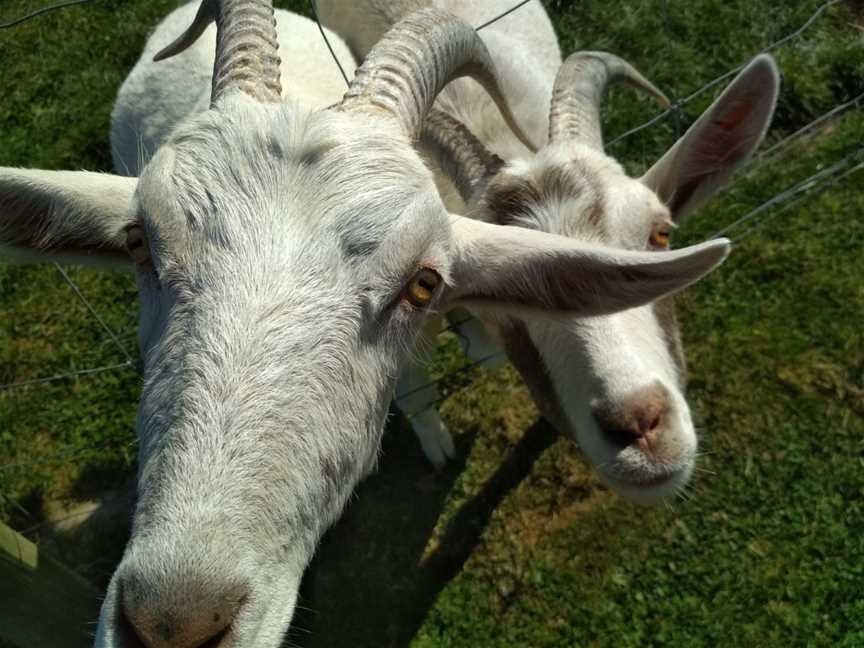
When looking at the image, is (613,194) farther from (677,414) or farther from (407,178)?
(407,178)

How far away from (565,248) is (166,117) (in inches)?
131

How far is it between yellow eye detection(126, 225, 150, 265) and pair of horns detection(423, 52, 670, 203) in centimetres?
178

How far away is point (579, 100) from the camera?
3754 millimetres

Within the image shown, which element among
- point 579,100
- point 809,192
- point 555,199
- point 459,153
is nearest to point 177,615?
point 555,199

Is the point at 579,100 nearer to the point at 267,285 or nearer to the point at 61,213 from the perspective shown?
the point at 267,285

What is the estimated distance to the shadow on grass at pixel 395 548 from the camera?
4.68m

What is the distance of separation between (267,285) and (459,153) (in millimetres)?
2009

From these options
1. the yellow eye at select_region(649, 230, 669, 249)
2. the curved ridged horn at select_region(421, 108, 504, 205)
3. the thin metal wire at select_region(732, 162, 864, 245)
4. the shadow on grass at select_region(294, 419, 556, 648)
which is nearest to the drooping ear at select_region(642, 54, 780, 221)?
the yellow eye at select_region(649, 230, 669, 249)

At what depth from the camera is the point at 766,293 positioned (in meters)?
5.53

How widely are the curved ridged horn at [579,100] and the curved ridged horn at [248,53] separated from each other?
60.5 inches

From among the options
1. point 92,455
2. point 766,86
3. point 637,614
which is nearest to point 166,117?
point 92,455

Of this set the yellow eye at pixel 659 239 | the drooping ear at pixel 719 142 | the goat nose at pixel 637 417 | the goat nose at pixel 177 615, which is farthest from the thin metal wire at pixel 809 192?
the goat nose at pixel 177 615

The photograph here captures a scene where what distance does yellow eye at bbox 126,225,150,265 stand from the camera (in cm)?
240

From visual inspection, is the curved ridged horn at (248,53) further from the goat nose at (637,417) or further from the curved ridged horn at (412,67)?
the goat nose at (637,417)
